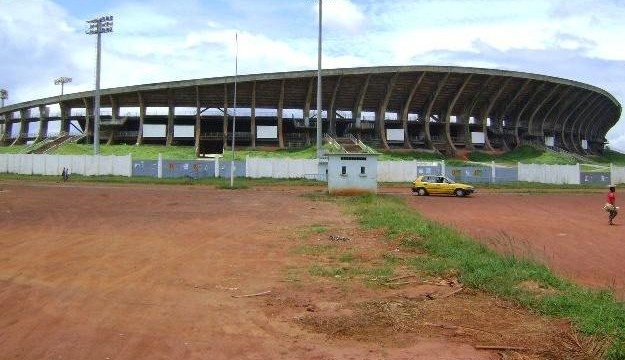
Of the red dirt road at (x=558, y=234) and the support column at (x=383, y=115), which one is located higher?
the support column at (x=383, y=115)

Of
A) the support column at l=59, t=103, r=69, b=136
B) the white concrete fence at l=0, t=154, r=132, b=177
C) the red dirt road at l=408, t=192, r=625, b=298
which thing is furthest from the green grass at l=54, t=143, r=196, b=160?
the red dirt road at l=408, t=192, r=625, b=298

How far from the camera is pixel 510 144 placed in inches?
2835

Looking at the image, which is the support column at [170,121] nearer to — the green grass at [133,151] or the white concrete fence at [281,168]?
the green grass at [133,151]

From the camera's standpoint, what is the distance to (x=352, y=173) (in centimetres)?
2797

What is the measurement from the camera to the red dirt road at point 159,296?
16.9 ft

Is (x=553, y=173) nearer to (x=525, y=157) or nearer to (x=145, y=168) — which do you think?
(x=525, y=157)

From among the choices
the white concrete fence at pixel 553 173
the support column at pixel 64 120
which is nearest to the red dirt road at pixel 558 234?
the white concrete fence at pixel 553 173

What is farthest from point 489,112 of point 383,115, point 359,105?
point 359,105

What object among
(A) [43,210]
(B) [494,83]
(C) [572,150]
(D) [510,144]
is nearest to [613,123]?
(C) [572,150]

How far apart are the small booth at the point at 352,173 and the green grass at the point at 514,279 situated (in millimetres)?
15183

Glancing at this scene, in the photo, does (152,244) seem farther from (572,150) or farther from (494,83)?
(572,150)

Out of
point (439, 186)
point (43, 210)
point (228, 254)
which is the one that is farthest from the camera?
point (439, 186)

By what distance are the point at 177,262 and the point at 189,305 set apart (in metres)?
3.00

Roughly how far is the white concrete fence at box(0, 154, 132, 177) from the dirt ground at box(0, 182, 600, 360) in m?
33.6
